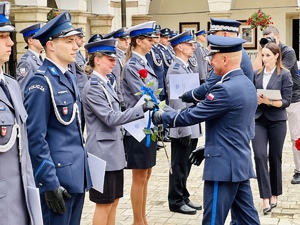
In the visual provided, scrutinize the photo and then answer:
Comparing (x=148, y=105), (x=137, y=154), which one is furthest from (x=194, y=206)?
(x=148, y=105)

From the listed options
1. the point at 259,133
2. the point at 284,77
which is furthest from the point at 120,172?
the point at 284,77

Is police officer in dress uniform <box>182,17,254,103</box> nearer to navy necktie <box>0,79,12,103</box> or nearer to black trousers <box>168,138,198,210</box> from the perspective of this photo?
black trousers <box>168,138,198,210</box>

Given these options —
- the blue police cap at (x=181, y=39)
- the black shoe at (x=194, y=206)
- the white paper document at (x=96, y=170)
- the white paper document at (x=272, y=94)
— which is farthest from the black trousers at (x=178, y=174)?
the white paper document at (x=96, y=170)

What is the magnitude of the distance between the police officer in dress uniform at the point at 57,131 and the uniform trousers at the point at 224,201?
3.10 feet

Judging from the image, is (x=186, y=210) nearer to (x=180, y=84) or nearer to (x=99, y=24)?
(x=180, y=84)

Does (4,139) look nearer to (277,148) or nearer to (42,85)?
(42,85)

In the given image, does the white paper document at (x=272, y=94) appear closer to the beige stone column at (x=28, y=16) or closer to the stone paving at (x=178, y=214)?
the stone paving at (x=178, y=214)

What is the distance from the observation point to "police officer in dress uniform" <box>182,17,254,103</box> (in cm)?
562

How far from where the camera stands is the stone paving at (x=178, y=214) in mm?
6488

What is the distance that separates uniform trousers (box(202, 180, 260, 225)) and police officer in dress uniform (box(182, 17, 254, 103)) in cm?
124

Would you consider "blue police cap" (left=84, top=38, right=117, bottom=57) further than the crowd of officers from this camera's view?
Yes

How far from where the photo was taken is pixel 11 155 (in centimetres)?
332

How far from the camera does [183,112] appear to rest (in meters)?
4.61

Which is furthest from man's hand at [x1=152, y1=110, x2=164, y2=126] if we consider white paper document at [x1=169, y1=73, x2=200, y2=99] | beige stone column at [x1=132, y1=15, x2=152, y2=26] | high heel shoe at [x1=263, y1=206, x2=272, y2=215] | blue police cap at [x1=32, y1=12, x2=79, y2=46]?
beige stone column at [x1=132, y1=15, x2=152, y2=26]
